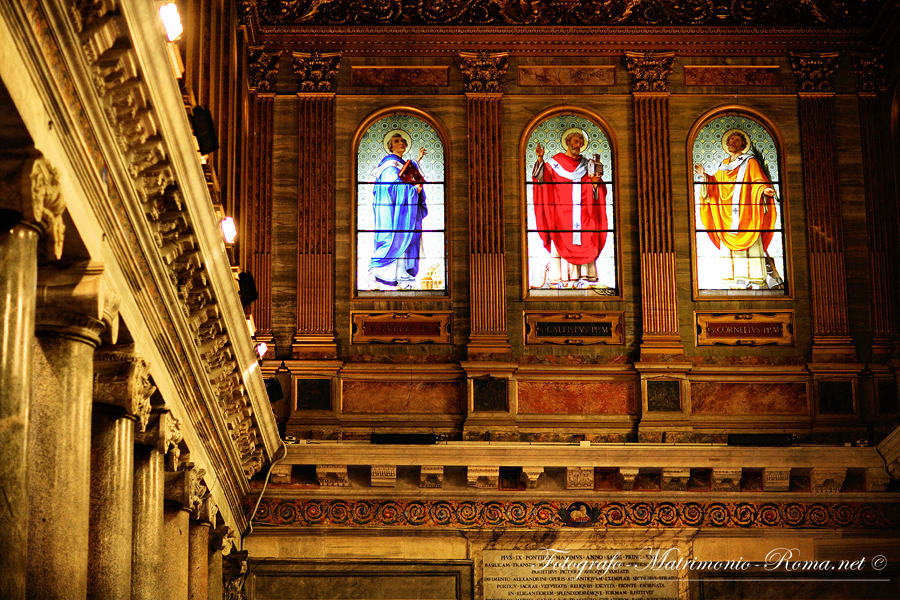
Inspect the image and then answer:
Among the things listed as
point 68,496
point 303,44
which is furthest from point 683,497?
point 68,496

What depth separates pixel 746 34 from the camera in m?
19.6

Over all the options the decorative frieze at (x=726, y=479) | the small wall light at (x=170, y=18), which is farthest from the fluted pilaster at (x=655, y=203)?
the small wall light at (x=170, y=18)

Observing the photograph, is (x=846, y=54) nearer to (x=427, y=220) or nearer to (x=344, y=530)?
(x=427, y=220)

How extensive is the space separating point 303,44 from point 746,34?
6140 millimetres

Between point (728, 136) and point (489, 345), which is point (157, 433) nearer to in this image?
point (489, 345)

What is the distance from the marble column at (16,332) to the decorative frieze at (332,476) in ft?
34.1

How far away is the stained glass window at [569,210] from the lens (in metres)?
18.9

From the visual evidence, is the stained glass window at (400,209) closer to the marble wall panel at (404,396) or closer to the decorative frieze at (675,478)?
the marble wall panel at (404,396)

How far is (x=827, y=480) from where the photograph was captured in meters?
17.5

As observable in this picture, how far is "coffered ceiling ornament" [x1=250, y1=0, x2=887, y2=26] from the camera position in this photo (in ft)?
63.9

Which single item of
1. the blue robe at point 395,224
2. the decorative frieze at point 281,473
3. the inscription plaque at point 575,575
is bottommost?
the inscription plaque at point 575,575

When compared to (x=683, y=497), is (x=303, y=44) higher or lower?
higher

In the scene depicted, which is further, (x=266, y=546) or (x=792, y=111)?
(x=792, y=111)

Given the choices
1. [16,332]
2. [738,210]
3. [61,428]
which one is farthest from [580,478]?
[16,332]
